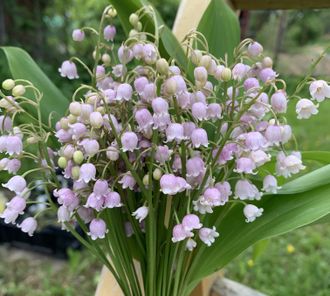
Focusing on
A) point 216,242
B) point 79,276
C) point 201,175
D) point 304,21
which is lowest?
point 304,21

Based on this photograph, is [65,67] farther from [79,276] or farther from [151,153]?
[79,276]

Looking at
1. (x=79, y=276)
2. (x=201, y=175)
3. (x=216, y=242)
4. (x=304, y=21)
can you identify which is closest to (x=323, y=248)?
(x=79, y=276)

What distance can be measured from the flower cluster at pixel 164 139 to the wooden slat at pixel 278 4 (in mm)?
242

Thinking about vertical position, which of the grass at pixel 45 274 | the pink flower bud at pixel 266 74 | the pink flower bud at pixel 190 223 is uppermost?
the pink flower bud at pixel 266 74

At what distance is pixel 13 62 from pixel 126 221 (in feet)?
0.85

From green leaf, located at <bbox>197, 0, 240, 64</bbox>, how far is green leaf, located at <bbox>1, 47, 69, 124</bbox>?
21 centimetres

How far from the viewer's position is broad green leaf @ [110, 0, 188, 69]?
58 centimetres

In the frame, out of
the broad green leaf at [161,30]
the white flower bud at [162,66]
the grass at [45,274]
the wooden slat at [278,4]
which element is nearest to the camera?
the white flower bud at [162,66]

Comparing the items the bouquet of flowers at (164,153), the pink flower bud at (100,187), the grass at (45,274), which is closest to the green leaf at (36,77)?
the bouquet of flowers at (164,153)

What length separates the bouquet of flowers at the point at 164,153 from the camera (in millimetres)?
499

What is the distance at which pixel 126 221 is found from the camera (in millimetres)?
615

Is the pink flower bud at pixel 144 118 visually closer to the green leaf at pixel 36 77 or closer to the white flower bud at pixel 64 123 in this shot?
the white flower bud at pixel 64 123

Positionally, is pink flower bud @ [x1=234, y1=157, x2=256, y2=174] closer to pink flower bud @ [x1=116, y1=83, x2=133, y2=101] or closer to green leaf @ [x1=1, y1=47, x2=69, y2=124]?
pink flower bud @ [x1=116, y1=83, x2=133, y2=101]

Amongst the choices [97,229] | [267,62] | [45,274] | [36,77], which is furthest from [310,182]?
[45,274]
